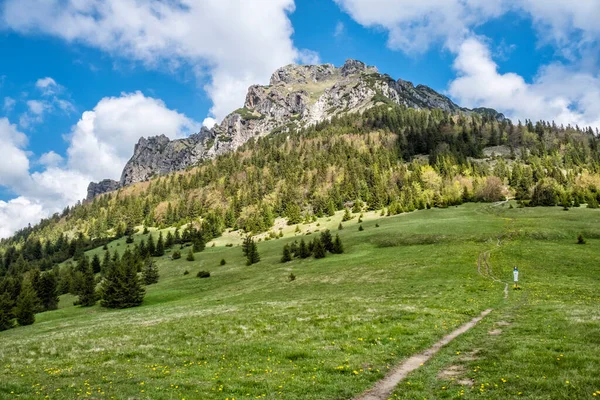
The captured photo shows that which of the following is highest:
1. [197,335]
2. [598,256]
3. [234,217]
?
[234,217]

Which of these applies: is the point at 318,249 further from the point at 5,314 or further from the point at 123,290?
the point at 5,314

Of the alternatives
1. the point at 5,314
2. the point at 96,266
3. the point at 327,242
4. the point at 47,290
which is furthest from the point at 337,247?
the point at 96,266

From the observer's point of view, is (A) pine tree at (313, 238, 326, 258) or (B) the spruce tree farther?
(A) pine tree at (313, 238, 326, 258)

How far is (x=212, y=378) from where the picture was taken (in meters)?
13.9

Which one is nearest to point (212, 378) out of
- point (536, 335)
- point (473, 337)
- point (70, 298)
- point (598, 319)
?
point (473, 337)

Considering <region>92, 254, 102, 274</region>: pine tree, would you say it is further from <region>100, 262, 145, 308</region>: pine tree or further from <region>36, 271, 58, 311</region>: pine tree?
<region>100, 262, 145, 308</region>: pine tree

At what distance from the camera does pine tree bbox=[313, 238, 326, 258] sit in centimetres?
7366

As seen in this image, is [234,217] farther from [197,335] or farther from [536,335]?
[536,335]

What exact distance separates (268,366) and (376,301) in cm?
2023

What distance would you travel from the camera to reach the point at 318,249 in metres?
74.1

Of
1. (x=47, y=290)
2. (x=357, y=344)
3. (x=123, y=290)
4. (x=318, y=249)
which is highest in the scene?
(x=318, y=249)

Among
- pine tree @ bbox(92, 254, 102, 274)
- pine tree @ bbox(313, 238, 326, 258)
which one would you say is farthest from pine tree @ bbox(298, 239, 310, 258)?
pine tree @ bbox(92, 254, 102, 274)

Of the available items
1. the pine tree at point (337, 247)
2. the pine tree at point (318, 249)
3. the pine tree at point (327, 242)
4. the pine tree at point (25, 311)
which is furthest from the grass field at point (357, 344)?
the pine tree at point (25, 311)

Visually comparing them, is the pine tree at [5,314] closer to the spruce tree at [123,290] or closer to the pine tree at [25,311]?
the pine tree at [25,311]
